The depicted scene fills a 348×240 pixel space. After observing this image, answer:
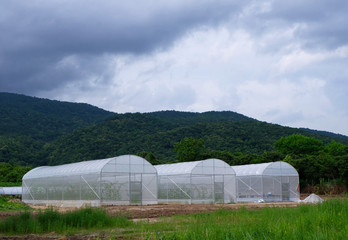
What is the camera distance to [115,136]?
2751 inches

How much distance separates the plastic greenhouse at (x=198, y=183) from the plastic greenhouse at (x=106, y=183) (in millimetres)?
2450

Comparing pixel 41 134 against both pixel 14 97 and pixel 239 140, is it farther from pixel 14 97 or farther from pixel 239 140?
pixel 239 140

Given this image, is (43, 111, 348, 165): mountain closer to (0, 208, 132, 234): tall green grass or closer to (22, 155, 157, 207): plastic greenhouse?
(22, 155, 157, 207): plastic greenhouse

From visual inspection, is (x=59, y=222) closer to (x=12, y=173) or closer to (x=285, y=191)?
(x=285, y=191)

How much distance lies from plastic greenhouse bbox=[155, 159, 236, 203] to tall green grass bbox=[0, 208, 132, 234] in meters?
17.9

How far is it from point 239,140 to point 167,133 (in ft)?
40.0

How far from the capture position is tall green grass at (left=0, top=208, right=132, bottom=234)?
12.0 meters

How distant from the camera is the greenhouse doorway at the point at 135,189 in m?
28.6

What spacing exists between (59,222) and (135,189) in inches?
658

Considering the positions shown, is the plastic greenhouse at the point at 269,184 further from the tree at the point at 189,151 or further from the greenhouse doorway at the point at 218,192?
the tree at the point at 189,151

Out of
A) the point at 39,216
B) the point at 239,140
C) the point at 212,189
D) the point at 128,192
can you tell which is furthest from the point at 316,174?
the point at 39,216

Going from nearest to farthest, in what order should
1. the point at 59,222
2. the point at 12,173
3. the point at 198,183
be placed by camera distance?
the point at 59,222 < the point at 198,183 < the point at 12,173

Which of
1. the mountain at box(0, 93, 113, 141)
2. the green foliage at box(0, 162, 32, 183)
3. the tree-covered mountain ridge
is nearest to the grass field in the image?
the green foliage at box(0, 162, 32, 183)

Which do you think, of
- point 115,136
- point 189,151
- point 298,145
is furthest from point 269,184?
point 115,136
